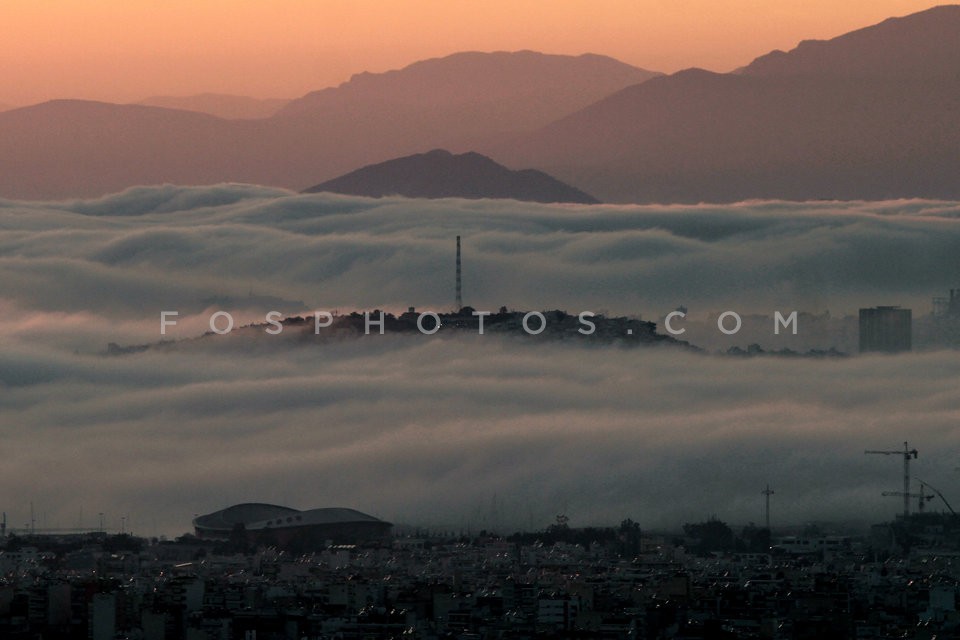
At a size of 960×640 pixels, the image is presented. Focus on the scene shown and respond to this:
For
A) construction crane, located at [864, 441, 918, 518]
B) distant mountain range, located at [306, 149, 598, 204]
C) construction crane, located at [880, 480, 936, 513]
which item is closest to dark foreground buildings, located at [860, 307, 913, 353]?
construction crane, located at [864, 441, 918, 518]

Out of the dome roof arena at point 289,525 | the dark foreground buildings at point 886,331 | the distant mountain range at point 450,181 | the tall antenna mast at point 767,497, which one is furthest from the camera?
the distant mountain range at point 450,181

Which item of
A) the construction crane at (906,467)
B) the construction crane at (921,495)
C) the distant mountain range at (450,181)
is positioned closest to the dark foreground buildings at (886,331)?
the construction crane at (906,467)

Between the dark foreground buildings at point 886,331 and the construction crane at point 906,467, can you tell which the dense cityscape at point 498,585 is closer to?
the construction crane at point 906,467

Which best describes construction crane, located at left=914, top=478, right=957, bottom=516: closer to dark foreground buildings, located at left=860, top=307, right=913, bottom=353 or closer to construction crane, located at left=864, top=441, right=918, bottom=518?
construction crane, located at left=864, top=441, right=918, bottom=518

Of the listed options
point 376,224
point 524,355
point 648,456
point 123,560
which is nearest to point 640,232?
point 376,224

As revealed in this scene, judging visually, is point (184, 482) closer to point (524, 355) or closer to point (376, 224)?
point (524, 355)

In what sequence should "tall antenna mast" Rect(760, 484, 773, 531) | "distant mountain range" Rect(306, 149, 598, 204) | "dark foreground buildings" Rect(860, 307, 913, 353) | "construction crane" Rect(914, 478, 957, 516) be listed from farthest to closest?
"distant mountain range" Rect(306, 149, 598, 204), "dark foreground buildings" Rect(860, 307, 913, 353), "tall antenna mast" Rect(760, 484, 773, 531), "construction crane" Rect(914, 478, 957, 516)

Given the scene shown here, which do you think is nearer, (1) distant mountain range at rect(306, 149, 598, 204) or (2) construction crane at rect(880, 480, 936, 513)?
(2) construction crane at rect(880, 480, 936, 513)
